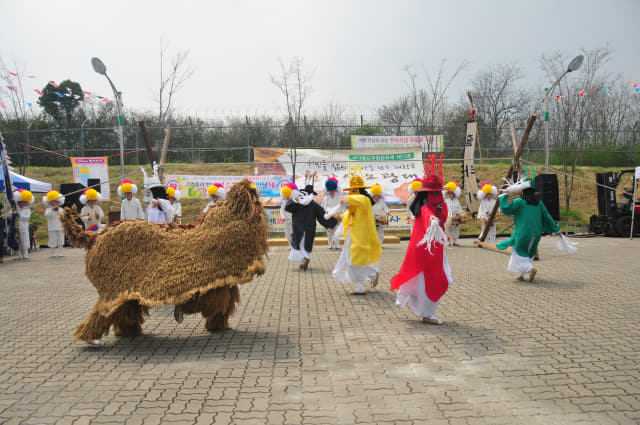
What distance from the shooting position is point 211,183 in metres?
17.1

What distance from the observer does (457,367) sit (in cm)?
422

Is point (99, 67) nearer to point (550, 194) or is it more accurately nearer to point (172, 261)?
point (172, 261)

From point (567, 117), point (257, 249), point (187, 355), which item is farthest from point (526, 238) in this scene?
point (567, 117)

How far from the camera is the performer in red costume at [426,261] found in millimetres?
5727

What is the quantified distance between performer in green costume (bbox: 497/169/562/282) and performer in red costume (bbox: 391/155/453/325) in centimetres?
322

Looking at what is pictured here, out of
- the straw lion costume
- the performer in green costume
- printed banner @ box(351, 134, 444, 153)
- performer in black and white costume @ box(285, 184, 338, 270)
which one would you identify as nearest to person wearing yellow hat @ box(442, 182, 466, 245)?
the performer in green costume

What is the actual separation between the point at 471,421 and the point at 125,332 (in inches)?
153

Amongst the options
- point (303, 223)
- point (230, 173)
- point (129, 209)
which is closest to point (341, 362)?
point (303, 223)

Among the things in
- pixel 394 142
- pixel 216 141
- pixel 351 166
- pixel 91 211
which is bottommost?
pixel 91 211

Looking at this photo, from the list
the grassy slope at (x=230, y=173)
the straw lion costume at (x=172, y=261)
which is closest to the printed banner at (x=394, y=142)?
the grassy slope at (x=230, y=173)

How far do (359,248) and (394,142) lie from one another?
13.7m

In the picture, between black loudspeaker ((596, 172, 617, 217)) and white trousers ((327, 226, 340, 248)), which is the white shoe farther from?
black loudspeaker ((596, 172, 617, 217))

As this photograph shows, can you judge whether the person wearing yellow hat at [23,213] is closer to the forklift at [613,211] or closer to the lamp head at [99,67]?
the lamp head at [99,67]

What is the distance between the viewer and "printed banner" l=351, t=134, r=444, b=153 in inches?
791
